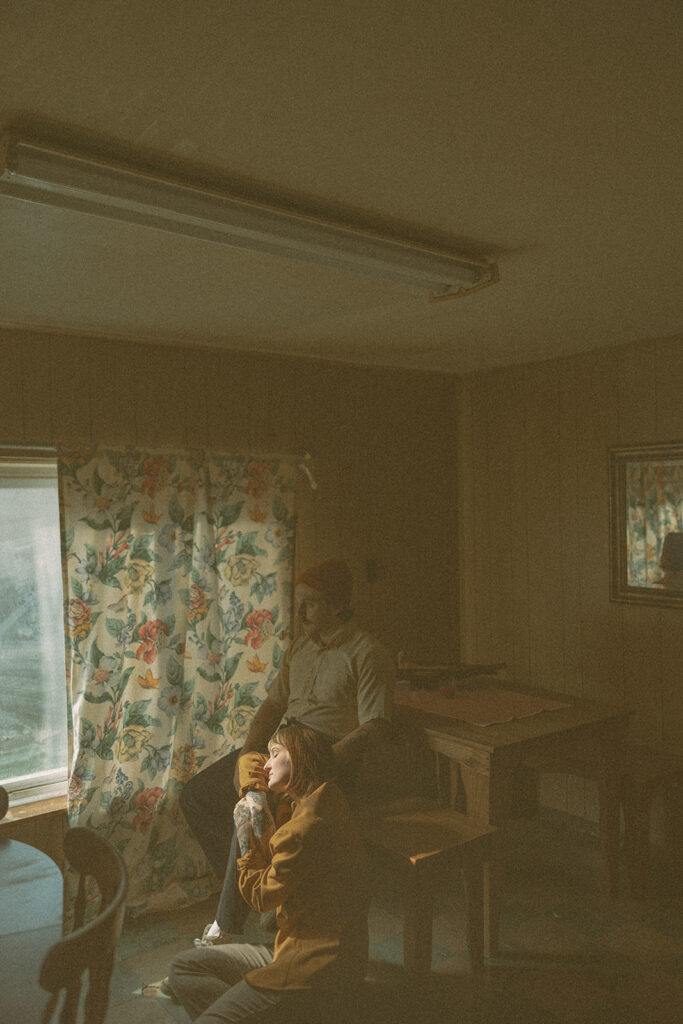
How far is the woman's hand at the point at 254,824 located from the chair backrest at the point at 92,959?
67 cm

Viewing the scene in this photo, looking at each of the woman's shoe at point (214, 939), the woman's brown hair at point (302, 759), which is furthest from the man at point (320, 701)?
the woman's brown hair at point (302, 759)

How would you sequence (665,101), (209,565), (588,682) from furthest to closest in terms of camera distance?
(588,682)
(209,565)
(665,101)

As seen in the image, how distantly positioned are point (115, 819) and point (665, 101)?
2930 millimetres

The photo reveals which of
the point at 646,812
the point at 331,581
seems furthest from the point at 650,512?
the point at 331,581

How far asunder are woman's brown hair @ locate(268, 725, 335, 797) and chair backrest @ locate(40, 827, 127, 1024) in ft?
2.33

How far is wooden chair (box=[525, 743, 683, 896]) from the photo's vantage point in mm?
3039

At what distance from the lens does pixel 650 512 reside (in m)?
3.45

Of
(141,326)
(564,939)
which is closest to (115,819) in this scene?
(564,939)

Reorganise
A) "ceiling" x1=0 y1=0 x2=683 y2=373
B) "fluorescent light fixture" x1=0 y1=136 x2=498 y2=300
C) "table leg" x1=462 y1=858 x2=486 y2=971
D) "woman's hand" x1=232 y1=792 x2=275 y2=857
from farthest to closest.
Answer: "table leg" x1=462 y1=858 x2=486 y2=971, "woman's hand" x1=232 y1=792 x2=275 y2=857, "fluorescent light fixture" x1=0 y1=136 x2=498 y2=300, "ceiling" x1=0 y1=0 x2=683 y2=373

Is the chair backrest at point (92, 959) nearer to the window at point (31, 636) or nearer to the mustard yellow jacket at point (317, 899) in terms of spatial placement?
the mustard yellow jacket at point (317, 899)

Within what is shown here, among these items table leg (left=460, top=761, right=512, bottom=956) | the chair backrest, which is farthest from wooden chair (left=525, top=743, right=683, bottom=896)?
the chair backrest

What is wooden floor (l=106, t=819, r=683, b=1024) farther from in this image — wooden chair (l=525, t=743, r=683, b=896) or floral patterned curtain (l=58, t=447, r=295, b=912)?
floral patterned curtain (l=58, t=447, r=295, b=912)

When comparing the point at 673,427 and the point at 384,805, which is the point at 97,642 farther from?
the point at 673,427

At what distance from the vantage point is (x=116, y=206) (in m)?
1.67
